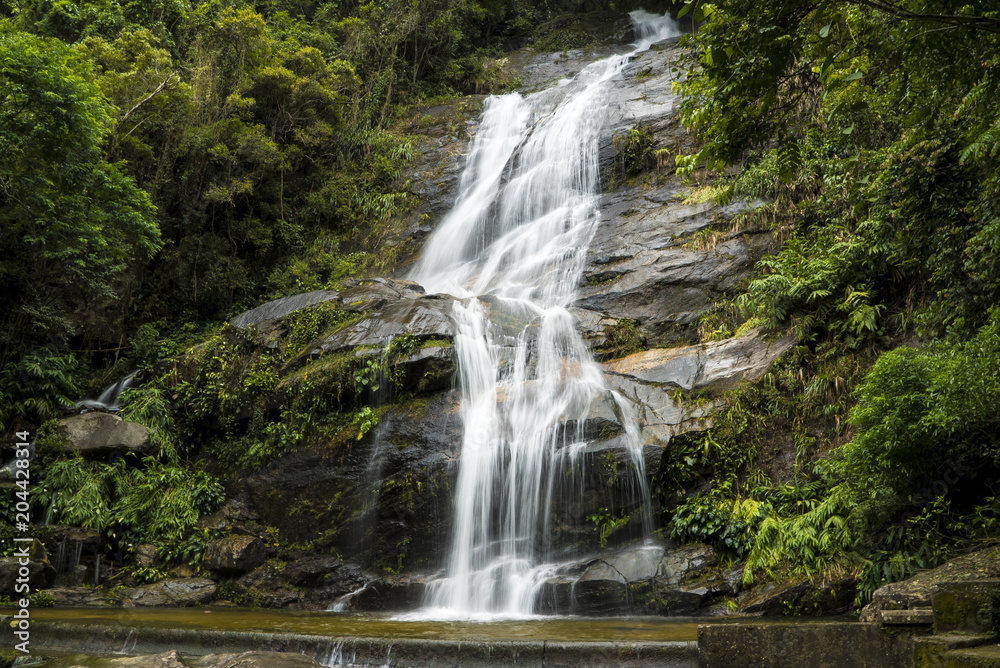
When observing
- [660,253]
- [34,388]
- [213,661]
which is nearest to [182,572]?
[34,388]

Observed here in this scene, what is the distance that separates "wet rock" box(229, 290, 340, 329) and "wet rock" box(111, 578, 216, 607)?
5.54 m

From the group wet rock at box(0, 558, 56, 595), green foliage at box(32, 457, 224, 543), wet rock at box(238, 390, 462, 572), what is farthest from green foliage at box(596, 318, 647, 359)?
wet rock at box(0, 558, 56, 595)

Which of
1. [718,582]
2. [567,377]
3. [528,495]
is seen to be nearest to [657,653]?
[718,582]

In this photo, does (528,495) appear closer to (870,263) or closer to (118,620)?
(118,620)

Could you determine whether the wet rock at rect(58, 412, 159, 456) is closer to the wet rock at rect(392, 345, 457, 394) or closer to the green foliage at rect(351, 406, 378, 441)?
the green foliage at rect(351, 406, 378, 441)

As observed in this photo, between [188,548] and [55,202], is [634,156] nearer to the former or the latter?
[55,202]

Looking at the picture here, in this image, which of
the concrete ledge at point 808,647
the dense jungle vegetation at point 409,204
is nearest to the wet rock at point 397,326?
the dense jungle vegetation at point 409,204

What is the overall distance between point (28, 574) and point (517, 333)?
8.45 m

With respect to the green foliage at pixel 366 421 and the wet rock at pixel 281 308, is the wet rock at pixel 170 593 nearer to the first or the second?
the green foliage at pixel 366 421

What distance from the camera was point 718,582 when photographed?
26.1 ft

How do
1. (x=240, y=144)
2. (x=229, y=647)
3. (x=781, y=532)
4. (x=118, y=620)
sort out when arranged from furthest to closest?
(x=240, y=144)
(x=781, y=532)
(x=118, y=620)
(x=229, y=647)

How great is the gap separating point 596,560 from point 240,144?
1493 centimetres

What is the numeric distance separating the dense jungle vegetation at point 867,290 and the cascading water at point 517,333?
2.13 m

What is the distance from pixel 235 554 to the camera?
1013 centimetres
